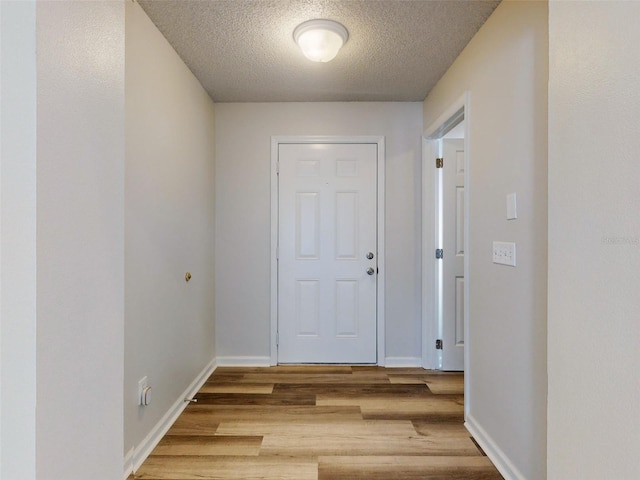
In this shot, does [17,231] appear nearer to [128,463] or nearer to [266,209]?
[128,463]

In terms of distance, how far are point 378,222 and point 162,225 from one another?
1.74 meters

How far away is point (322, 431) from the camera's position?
1953mm

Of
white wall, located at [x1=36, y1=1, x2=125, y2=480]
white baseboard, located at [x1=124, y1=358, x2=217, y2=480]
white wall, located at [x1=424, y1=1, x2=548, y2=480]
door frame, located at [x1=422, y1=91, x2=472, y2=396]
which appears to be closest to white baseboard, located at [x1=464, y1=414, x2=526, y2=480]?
white wall, located at [x1=424, y1=1, x2=548, y2=480]

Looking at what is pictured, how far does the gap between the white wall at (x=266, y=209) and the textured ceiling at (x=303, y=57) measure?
0.53 ft

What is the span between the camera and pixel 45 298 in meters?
0.57

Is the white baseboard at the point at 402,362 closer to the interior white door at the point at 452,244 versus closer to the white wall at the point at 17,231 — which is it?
the interior white door at the point at 452,244

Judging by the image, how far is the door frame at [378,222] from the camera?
9.62ft

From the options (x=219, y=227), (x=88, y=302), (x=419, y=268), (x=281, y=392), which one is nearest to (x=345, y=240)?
(x=419, y=268)

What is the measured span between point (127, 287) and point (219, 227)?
141 centimetres

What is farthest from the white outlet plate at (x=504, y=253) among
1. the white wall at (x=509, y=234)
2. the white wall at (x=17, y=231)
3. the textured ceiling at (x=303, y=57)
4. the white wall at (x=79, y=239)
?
the white wall at (x=17, y=231)

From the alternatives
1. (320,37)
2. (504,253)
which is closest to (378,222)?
(504,253)
